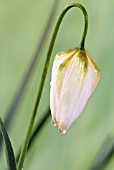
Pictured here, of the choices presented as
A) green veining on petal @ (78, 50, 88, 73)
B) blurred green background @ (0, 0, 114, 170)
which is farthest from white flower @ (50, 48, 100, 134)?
blurred green background @ (0, 0, 114, 170)

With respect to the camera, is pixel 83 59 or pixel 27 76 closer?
pixel 83 59

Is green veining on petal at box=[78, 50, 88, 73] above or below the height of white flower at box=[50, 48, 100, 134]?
above

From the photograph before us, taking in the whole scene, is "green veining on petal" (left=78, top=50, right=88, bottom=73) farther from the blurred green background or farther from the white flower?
the blurred green background

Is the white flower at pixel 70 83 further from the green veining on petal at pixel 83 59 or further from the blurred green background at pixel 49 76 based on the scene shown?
A: the blurred green background at pixel 49 76

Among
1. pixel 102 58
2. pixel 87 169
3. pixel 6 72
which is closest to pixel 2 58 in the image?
pixel 6 72

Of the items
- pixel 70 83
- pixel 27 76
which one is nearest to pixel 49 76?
pixel 27 76

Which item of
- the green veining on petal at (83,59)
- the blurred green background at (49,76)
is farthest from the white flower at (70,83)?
the blurred green background at (49,76)

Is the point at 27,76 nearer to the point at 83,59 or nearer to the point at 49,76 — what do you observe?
the point at 49,76
